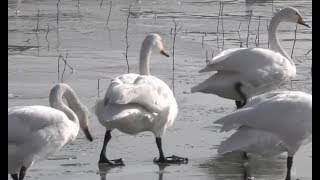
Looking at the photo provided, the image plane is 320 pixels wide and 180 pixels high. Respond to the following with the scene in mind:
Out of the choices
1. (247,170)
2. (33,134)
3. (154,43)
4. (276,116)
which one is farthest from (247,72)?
(33,134)

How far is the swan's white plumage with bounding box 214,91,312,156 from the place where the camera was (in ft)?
22.8

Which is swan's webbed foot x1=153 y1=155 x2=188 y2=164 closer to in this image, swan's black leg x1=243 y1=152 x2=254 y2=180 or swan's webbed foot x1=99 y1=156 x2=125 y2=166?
swan's webbed foot x1=99 y1=156 x2=125 y2=166

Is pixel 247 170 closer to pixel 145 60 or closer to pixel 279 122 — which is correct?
pixel 279 122

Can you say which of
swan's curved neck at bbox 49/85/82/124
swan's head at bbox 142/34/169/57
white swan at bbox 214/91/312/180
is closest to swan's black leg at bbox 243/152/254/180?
white swan at bbox 214/91/312/180

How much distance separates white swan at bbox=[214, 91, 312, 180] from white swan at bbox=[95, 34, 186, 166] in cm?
101

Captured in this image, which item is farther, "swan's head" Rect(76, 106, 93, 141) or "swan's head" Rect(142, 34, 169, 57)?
"swan's head" Rect(142, 34, 169, 57)

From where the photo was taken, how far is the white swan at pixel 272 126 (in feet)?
22.8

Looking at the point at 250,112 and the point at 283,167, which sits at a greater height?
the point at 250,112

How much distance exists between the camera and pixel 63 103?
7562 mm

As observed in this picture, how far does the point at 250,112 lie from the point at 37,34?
A: 30.1 ft

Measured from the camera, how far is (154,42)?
9.91m

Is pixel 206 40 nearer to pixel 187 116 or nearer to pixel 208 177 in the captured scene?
pixel 187 116

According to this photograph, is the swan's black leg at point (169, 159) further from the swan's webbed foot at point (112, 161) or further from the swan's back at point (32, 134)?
the swan's back at point (32, 134)
